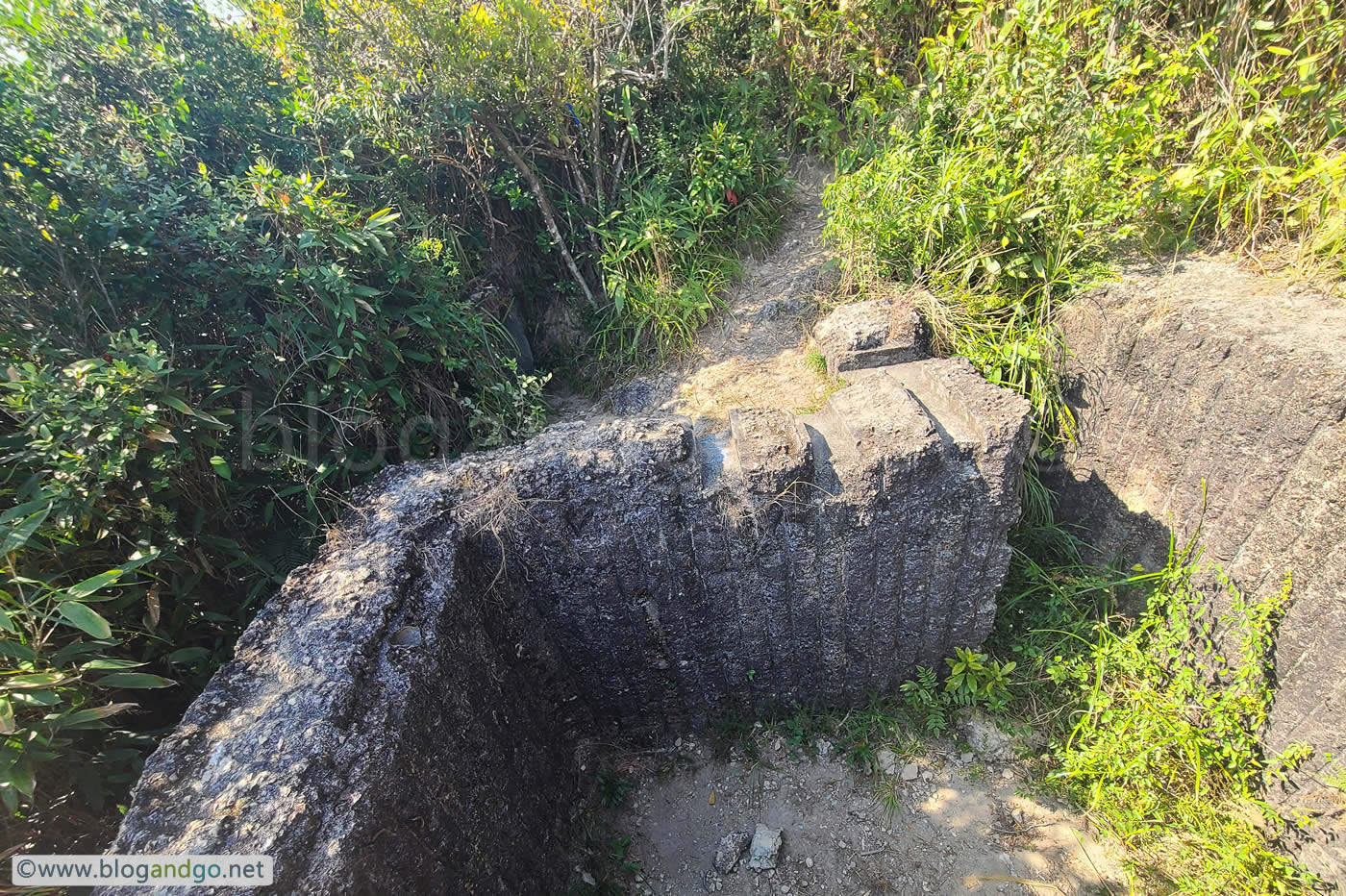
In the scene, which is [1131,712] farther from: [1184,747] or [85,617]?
[85,617]

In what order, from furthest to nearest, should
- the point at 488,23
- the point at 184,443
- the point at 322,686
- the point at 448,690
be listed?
the point at 488,23, the point at 184,443, the point at 448,690, the point at 322,686

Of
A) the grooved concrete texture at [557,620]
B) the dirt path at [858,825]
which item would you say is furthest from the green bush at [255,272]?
the dirt path at [858,825]

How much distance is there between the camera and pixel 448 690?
1786mm

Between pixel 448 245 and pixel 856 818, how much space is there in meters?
3.50

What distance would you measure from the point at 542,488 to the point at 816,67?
3.64m

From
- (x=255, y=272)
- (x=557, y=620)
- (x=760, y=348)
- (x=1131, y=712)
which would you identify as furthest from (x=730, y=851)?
(x=255, y=272)

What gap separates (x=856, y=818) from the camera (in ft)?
8.00

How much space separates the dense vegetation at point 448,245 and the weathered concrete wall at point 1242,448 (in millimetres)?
151

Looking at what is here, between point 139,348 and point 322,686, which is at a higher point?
point 139,348

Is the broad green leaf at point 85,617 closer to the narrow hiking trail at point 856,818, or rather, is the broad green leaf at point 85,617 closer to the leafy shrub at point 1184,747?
the narrow hiking trail at point 856,818

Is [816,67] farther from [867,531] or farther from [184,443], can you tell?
[184,443]

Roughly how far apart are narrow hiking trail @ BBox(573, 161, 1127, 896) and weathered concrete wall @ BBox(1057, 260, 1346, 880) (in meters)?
0.84

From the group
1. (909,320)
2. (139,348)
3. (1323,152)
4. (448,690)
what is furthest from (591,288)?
(1323,152)

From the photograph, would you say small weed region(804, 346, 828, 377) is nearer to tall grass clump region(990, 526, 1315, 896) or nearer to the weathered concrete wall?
the weathered concrete wall
